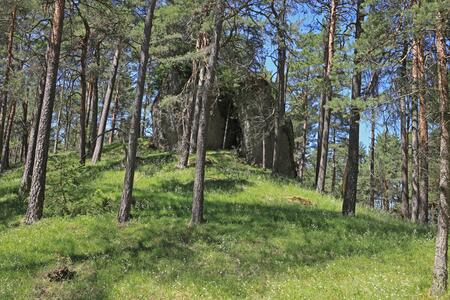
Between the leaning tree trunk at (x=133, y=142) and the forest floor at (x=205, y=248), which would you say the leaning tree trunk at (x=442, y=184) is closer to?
the forest floor at (x=205, y=248)

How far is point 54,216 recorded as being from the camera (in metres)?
13.9

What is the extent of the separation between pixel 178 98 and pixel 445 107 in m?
12.9

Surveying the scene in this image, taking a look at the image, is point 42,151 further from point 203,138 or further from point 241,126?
point 241,126

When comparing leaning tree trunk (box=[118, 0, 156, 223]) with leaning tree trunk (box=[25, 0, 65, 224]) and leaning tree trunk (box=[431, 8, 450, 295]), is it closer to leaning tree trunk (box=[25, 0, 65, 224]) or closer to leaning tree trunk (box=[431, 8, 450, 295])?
leaning tree trunk (box=[25, 0, 65, 224])

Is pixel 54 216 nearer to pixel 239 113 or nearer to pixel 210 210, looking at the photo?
pixel 210 210

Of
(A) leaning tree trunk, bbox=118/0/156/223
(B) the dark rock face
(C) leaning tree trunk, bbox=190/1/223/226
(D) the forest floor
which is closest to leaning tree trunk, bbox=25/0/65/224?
(D) the forest floor

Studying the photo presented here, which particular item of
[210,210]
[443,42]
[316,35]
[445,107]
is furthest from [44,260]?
[316,35]

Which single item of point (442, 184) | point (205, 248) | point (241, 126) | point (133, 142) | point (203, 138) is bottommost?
point (205, 248)

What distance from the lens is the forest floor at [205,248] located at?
9.20 meters

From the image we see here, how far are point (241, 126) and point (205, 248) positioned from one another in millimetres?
19364

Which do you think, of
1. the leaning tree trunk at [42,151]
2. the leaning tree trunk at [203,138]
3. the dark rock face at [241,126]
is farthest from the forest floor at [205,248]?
the dark rock face at [241,126]

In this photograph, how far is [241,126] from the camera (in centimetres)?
3052

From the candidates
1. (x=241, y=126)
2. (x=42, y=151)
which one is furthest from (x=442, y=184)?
(x=241, y=126)

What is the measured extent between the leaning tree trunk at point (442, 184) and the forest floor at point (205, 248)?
0.53 m
